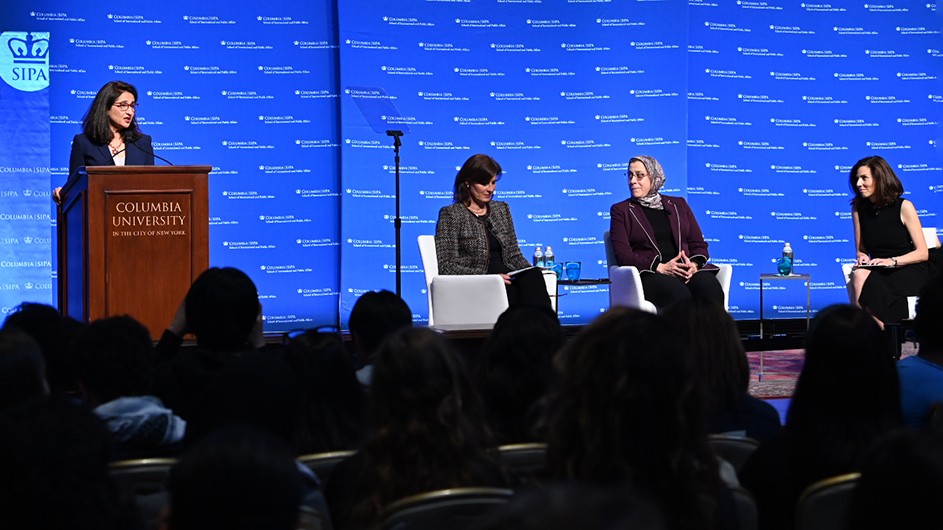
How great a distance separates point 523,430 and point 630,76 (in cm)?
695

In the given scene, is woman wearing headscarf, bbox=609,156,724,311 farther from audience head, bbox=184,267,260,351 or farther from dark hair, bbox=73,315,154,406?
dark hair, bbox=73,315,154,406

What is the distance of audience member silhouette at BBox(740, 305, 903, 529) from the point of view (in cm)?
226

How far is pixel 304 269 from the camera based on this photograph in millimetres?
9094

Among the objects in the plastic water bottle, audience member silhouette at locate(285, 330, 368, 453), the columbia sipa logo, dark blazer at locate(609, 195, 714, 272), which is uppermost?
the columbia sipa logo

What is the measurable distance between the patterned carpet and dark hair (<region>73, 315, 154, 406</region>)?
3.78 m

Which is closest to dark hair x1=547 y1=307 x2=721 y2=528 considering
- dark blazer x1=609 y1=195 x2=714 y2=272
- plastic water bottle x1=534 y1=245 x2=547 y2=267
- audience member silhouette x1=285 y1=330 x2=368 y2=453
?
audience member silhouette x1=285 y1=330 x2=368 y2=453

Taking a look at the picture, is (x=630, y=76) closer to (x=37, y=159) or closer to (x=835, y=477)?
(x=37, y=159)

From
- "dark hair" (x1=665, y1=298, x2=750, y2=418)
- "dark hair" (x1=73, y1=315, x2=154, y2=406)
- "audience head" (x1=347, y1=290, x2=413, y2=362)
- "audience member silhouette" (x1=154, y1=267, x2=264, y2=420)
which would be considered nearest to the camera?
"dark hair" (x1=73, y1=315, x2=154, y2=406)

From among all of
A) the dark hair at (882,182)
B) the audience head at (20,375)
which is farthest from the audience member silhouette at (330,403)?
the dark hair at (882,182)

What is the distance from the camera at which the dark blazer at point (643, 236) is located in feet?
23.9

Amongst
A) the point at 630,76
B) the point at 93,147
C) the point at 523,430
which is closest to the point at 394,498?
the point at 523,430

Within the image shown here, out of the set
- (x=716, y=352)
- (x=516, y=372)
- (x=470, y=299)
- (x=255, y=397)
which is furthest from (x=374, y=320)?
(x=470, y=299)

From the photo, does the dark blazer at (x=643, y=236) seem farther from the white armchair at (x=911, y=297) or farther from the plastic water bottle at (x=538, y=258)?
the white armchair at (x=911, y=297)

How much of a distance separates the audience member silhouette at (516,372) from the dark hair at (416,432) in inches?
26.7
